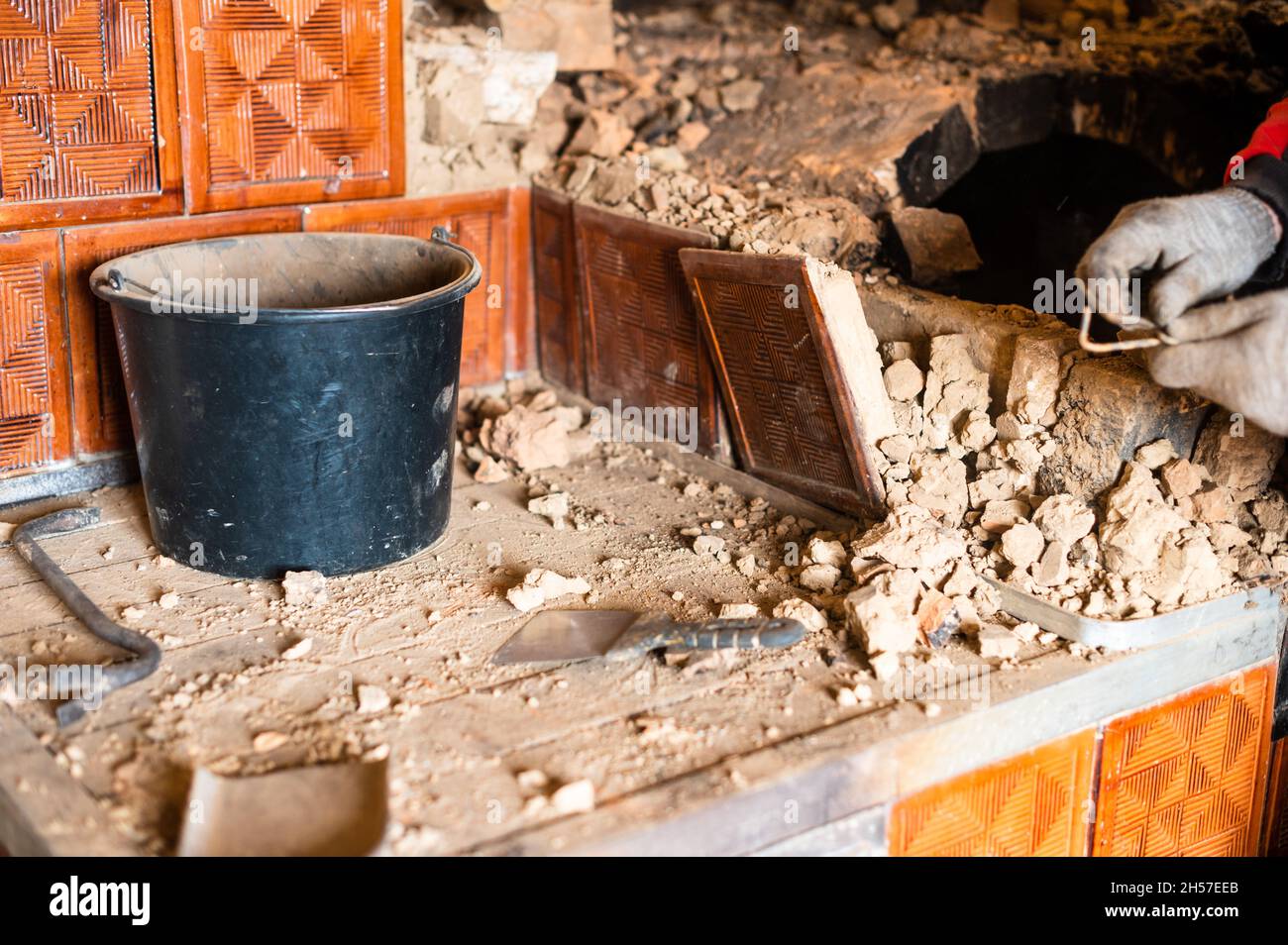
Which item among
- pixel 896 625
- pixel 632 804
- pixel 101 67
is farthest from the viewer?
pixel 101 67

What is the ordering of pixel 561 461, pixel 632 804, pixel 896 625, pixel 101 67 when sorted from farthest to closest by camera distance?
1. pixel 561 461
2. pixel 101 67
3. pixel 896 625
4. pixel 632 804

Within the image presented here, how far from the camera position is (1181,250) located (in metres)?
2.61

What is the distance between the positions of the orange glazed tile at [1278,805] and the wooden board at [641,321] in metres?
1.58

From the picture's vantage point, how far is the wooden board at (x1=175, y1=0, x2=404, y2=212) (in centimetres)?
345

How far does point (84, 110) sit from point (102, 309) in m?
0.50

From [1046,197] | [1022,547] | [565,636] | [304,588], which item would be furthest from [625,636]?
[1046,197]

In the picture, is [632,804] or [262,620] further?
[262,620]

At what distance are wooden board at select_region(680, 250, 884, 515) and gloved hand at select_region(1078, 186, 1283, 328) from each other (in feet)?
2.20

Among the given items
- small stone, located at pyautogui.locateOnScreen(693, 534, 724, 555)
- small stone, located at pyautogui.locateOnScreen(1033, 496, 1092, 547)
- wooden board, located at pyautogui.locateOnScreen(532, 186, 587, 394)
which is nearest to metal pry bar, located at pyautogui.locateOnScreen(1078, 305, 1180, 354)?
small stone, located at pyautogui.locateOnScreen(1033, 496, 1092, 547)

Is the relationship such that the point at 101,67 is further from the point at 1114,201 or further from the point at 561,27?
the point at 1114,201

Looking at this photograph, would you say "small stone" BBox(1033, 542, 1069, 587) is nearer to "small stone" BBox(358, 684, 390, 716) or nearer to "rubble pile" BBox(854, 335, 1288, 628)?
"rubble pile" BBox(854, 335, 1288, 628)

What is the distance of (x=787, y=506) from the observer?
3469 mm

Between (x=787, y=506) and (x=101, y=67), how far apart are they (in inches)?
Result: 80.4

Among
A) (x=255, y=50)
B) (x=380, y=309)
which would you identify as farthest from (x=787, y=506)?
(x=255, y=50)
